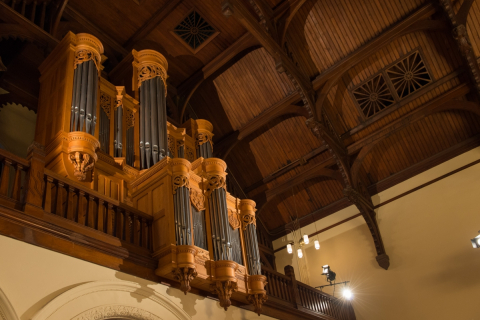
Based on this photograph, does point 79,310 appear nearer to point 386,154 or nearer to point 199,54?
point 199,54

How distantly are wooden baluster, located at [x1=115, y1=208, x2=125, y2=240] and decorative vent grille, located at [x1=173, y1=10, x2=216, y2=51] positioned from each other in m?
7.05

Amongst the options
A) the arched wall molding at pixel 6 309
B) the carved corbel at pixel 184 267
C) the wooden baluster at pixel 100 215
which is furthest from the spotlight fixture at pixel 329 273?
the arched wall molding at pixel 6 309

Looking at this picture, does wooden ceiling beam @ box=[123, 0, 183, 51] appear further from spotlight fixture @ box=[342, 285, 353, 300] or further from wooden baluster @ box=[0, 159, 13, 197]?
spotlight fixture @ box=[342, 285, 353, 300]

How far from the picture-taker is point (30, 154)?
241 inches

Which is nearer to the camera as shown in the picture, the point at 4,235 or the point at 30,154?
the point at 4,235

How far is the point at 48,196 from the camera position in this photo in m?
6.19

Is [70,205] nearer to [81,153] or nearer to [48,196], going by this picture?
[48,196]

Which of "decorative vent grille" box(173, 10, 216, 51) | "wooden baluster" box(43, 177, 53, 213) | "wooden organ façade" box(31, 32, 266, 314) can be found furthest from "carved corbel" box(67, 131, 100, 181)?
"decorative vent grille" box(173, 10, 216, 51)

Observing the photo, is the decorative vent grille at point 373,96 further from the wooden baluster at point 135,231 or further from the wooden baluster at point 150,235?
the wooden baluster at point 135,231

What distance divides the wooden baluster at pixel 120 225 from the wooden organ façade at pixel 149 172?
0.04 metres

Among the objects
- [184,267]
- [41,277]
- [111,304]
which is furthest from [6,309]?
[184,267]

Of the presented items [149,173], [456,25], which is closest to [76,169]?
[149,173]

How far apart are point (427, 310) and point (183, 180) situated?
8.13 m

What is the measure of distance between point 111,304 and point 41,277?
110cm
